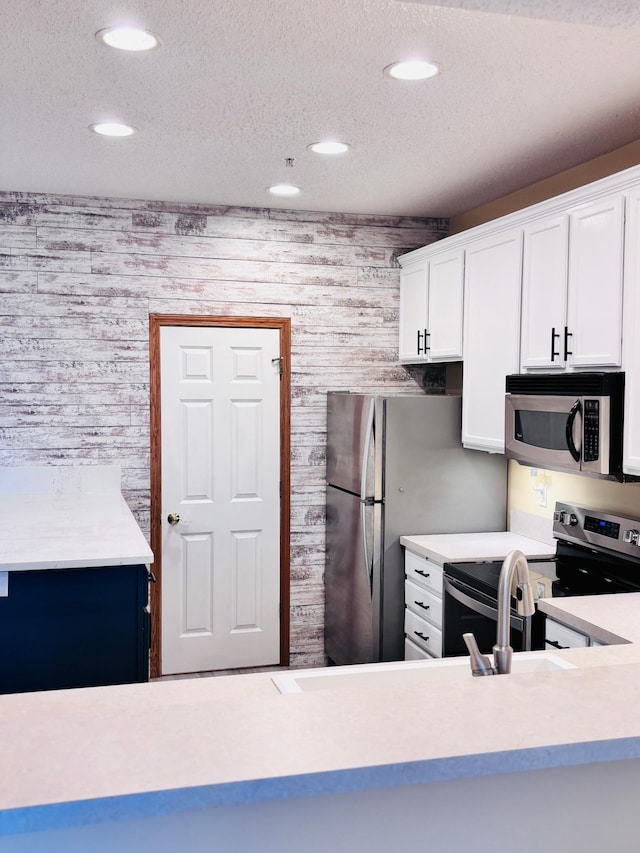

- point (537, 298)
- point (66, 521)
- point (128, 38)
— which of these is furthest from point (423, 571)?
point (128, 38)

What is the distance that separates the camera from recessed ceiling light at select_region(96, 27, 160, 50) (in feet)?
7.05

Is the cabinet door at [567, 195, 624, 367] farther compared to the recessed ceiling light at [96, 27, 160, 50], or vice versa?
the cabinet door at [567, 195, 624, 367]

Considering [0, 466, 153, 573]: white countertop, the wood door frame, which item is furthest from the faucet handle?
the wood door frame

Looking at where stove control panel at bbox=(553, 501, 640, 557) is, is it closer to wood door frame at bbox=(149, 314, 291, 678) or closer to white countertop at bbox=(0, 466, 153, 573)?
wood door frame at bbox=(149, 314, 291, 678)

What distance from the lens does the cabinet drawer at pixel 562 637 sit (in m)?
2.54

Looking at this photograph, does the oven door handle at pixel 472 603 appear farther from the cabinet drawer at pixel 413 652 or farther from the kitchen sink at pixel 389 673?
the kitchen sink at pixel 389 673

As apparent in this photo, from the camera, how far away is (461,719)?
3.71 ft

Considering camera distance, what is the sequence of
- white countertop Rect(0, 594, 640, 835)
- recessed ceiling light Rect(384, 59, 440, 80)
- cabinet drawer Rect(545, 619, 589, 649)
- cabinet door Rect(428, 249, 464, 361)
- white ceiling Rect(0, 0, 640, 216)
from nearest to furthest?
white countertop Rect(0, 594, 640, 835)
white ceiling Rect(0, 0, 640, 216)
recessed ceiling light Rect(384, 59, 440, 80)
cabinet drawer Rect(545, 619, 589, 649)
cabinet door Rect(428, 249, 464, 361)

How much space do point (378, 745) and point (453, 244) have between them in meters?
3.18

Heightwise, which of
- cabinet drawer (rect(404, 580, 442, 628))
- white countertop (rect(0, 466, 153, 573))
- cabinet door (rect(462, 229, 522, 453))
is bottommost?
cabinet drawer (rect(404, 580, 442, 628))

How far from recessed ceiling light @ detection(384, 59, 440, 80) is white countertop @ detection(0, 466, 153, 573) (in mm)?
1694

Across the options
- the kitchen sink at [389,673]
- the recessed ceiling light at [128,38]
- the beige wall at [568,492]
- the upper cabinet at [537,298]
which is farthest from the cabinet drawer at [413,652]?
the recessed ceiling light at [128,38]

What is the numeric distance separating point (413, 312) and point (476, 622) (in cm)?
182

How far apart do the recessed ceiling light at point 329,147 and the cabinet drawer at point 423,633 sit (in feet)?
6.80
